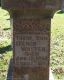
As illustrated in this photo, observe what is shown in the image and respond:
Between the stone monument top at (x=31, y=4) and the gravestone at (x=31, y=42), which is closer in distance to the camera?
the stone monument top at (x=31, y=4)

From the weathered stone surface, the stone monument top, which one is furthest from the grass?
the stone monument top

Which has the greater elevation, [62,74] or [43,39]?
[43,39]

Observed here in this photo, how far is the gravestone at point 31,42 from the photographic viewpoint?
5.96 meters

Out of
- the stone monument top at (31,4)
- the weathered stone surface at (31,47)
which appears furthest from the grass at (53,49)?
the stone monument top at (31,4)

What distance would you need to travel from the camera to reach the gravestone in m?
5.96

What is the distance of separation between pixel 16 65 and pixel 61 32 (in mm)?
7733

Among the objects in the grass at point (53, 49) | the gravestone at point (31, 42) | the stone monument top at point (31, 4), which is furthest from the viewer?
the grass at point (53, 49)

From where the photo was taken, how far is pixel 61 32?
45.5 ft

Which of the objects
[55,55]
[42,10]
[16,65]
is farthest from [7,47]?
[42,10]

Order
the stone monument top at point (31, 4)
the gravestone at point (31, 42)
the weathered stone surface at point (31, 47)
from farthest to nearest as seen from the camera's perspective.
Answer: the weathered stone surface at point (31, 47), the gravestone at point (31, 42), the stone monument top at point (31, 4)

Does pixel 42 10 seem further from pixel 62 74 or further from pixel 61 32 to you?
Answer: pixel 61 32

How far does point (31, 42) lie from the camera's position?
20.3ft

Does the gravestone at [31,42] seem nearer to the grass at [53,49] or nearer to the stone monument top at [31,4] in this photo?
the stone monument top at [31,4]

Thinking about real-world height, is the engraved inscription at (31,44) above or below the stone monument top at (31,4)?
below
